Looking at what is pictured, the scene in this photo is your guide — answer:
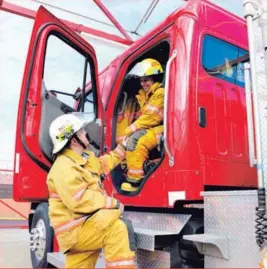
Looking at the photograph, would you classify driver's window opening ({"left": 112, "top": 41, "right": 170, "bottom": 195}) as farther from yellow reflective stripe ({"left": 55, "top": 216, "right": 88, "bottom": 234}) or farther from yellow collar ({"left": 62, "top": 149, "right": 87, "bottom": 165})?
yellow reflective stripe ({"left": 55, "top": 216, "right": 88, "bottom": 234})

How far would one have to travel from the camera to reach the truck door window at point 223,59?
3299mm

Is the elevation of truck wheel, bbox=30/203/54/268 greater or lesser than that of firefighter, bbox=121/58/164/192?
lesser

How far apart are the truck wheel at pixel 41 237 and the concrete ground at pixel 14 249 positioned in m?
0.94

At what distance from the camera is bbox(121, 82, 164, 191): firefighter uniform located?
3.61 m

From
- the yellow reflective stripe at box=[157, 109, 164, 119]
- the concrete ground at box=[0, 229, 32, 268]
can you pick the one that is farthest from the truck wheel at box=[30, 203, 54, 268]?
the yellow reflective stripe at box=[157, 109, 164, 119]

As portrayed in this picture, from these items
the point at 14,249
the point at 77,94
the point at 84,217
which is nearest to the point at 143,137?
the point at 77,94

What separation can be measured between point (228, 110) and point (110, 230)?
1498 millimetres

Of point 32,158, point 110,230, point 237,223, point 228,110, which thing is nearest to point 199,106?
point 228,110

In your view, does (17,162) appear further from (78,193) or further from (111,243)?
(111,243)

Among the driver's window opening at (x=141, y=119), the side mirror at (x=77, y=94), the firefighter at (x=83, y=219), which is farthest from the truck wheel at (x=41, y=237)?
the side mirror at (x=77, y=94)

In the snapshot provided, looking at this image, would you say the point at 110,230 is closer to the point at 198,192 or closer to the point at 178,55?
the point at 198,192

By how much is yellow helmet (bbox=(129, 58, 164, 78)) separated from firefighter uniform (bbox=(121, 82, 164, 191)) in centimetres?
28

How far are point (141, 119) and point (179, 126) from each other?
0.71m

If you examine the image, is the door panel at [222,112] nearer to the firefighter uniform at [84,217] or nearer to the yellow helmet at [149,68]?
the yellow helmet at [149,68]
